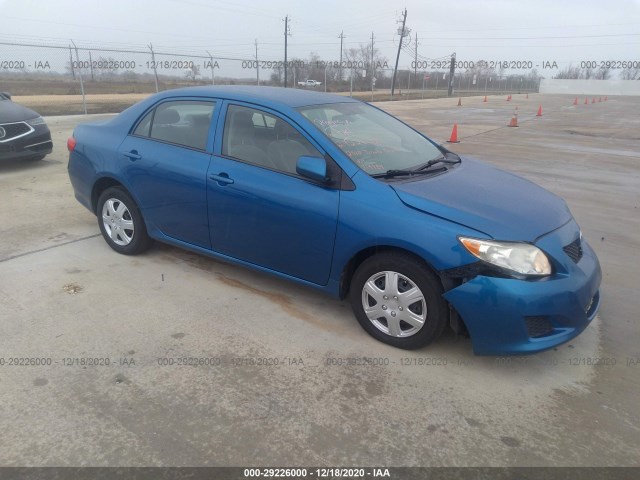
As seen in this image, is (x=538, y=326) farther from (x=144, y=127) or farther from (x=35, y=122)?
(x=35, y=122)

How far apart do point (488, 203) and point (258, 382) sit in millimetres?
1837

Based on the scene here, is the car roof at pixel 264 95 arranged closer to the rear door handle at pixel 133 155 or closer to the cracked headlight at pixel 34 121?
the rear door handle at pixel 133 155

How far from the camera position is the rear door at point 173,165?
3.93m

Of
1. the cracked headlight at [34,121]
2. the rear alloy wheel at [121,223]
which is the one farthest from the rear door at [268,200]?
the cracked headlight at [34,121]

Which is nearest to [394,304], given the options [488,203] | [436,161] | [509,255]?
[509,255]

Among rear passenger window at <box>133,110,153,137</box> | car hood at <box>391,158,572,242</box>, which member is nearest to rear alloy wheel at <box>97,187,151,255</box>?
rear passenger window at <box>133,110,153,137</box>

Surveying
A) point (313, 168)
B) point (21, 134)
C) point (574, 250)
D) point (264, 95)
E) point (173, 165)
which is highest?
point (264, 95)

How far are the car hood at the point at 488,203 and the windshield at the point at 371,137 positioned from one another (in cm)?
30

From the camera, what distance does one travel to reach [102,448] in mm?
2363

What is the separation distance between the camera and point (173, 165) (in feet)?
13.2

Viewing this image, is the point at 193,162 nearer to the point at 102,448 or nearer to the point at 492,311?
the point at 102,448

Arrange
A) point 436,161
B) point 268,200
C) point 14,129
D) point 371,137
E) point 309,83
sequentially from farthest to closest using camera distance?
1. point 309,83
2. point 14,129
3. point 436,161
4. point 371,137
5. point 268,200

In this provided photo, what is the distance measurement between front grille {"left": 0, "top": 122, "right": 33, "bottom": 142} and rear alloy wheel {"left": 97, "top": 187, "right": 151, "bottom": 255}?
419 cm

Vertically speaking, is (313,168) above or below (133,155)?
above
